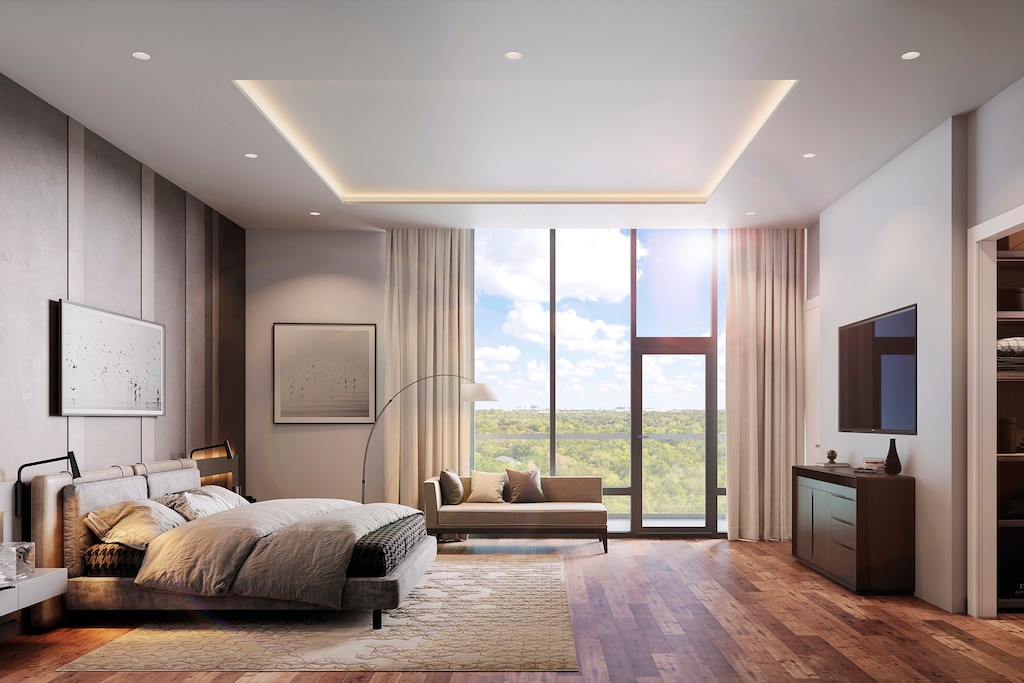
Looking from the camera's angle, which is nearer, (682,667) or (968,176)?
(682,667)

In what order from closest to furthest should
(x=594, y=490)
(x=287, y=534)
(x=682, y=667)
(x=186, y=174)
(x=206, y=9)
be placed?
(x=206, y=9) < (x=682, y=667) < (x=287, y=534) < (x=186, y=174) < (x=594, y=490)

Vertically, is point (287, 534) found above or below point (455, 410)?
below

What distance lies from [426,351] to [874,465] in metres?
4.04

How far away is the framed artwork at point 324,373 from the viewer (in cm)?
782

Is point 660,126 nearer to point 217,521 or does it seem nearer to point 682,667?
point 682,667

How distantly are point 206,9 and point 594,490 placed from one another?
5.23m

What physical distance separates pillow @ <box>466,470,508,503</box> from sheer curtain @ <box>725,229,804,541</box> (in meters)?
2.16

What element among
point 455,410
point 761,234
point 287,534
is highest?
point 761,234

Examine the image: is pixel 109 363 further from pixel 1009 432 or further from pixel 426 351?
pixel 1009 432

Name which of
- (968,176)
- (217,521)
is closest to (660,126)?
(968,176)

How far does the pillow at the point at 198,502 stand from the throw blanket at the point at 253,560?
41cm

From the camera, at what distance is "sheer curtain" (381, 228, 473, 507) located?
7.79 m

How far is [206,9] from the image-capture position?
3.48 meters

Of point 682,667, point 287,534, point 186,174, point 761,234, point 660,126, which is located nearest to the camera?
point 682,667
